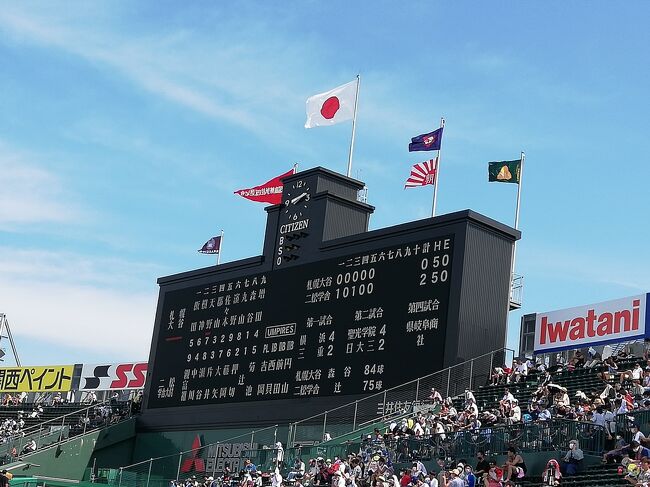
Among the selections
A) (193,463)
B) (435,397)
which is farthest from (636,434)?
(193,463)

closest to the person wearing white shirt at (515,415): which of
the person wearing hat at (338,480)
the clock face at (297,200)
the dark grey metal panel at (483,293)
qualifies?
the person wearing hat at (338,480)

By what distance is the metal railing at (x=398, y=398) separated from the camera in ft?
98.6

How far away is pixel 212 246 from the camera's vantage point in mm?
48250

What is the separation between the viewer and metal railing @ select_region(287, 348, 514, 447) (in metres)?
30.1

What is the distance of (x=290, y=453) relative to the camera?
30391 mm

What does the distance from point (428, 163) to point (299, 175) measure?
4388 mm

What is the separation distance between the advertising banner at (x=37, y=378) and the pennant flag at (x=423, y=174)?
30859 mm

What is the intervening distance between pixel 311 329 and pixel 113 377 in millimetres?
26068

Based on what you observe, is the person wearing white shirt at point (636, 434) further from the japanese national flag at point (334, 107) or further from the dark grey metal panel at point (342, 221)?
the japanese national flag at point (334, 107)

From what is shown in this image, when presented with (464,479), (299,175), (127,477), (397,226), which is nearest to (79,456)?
(127,477)

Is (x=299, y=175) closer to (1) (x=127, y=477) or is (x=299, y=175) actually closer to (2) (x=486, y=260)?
(2) (x=486, y=260)

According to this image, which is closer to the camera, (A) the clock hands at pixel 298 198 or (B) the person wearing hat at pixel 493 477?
(B) the person wearing hat at pixel 493 477

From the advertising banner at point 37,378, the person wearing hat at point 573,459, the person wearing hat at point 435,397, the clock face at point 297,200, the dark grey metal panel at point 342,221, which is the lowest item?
the person wearing hat at point 573,459

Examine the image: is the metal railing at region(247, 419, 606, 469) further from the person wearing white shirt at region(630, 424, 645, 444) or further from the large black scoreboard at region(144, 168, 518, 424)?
the large black scoreboard at region(144, 168, 518, 424)
